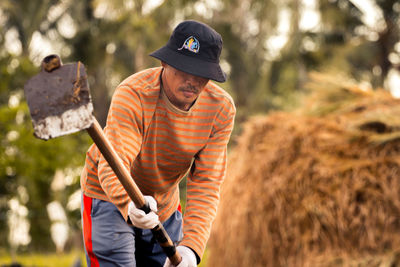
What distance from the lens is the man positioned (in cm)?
273

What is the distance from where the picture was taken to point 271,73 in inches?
926

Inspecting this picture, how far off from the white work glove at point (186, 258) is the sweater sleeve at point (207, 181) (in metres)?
0.13

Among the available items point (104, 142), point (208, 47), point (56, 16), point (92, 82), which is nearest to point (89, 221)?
point (104, 142)

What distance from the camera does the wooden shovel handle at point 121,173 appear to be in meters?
2.22

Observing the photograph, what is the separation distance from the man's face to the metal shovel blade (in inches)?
27.5

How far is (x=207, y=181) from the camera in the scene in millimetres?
3139

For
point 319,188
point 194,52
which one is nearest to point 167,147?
point 194,52

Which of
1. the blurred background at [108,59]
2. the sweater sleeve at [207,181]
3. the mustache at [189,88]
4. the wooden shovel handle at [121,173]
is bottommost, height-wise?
the blurred background at [108,59]

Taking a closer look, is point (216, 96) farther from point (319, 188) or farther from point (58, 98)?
point (319, 188)

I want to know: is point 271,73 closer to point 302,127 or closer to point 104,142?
point 302,127

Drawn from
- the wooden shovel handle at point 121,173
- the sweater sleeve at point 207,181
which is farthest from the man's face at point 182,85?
the wooden shovel handle at point 121,173

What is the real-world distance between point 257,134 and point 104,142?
4.93m

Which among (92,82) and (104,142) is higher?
(104,142)

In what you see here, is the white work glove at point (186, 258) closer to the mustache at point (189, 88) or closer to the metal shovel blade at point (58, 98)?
the mustache at point (189, 88)
